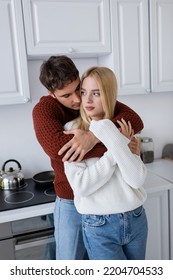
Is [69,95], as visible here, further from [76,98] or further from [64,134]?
[64,134]

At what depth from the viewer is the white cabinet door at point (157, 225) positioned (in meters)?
1.76

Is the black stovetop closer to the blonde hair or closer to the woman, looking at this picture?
the woman

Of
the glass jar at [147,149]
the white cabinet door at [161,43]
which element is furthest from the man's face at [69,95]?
the glass jar at [147,149]

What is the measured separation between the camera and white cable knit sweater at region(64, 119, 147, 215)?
95cm

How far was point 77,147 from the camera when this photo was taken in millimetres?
971

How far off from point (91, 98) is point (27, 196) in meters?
0.89

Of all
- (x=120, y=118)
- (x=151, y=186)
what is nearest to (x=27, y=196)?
(x=151, y=186)

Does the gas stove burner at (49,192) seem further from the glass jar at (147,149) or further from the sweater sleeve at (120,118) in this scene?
the glass jar at (147,149)

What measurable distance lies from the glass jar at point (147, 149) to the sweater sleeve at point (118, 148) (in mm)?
1295

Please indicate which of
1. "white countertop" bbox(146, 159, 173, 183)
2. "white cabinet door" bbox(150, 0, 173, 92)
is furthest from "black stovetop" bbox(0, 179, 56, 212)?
"white cabinet door" bbox(150, 0, 173, 92)

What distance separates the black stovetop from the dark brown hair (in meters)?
0.75

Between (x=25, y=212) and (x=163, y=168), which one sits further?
(x=163, y=168)

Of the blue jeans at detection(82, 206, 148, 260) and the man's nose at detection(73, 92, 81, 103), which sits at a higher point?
the man's nose at detection(73, 92, 81, 103)

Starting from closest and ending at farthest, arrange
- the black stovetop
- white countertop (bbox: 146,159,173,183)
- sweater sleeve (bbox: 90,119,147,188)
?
sweater sleeve (bbox: 90,119,147,188) → the black stovetop → white countertop (bbox: 146,159,173,183)
